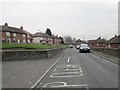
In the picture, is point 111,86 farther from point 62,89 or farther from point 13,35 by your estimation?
point 13,35

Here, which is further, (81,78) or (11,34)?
(11,34)

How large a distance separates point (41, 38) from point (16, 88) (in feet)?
357

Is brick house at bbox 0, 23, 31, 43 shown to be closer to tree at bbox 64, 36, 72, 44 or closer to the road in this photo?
the road

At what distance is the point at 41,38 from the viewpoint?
379ft

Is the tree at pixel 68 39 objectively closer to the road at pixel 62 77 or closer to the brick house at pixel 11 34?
the brick house at pixel 11 34

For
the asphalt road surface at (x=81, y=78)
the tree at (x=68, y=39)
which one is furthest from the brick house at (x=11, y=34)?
the tree at (x=68, y=39)

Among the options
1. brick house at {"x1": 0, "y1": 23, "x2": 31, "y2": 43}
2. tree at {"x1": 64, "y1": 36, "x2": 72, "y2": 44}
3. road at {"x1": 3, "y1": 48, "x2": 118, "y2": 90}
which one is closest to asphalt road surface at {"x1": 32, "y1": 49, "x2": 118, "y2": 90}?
road at {"x1": 3, "y1": 48, "x2": 118, "y2": 90}

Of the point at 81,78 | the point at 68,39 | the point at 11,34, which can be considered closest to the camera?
the point at 81,78

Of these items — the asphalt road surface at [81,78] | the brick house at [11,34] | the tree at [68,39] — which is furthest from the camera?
the tree at [68,39]

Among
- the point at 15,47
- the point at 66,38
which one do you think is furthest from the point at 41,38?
the point at 15,47

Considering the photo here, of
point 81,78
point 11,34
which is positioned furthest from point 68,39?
point 81,78

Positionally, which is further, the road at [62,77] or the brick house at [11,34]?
the brick house at [11,34]

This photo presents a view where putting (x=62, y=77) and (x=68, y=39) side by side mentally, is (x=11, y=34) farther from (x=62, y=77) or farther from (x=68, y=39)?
(x=68, y=39)

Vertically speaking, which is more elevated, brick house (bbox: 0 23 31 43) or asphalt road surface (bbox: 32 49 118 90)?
brick house (bbox: 0 23 31 43)
